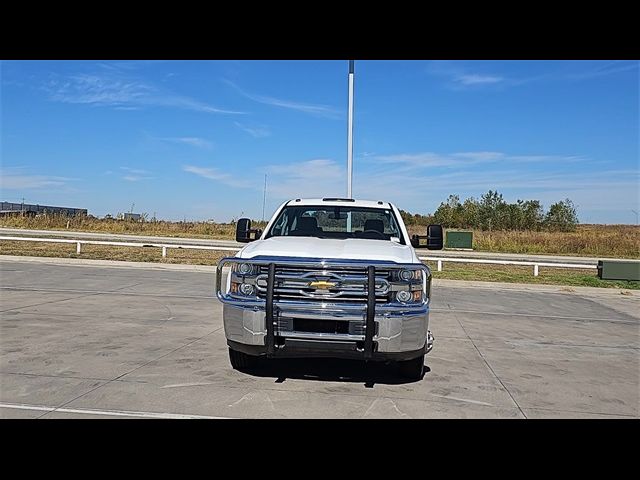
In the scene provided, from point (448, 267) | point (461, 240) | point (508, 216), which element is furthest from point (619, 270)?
point (508, 216)

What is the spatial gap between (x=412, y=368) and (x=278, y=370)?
1.52 metres

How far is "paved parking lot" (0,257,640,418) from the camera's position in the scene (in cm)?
520

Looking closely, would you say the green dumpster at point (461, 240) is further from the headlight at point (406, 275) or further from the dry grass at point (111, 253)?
the headlight at point (406, 275)

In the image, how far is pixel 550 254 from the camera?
114 feet

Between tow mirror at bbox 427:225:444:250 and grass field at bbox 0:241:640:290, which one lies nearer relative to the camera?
tow mirror at bbox 427:225:444:250

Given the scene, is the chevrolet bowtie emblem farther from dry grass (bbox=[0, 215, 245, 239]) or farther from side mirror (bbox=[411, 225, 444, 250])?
dry grass (bbox=[0, 215, 245, 239])

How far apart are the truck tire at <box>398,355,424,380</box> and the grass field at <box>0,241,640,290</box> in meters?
13.5

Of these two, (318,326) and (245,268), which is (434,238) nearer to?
(318,326)

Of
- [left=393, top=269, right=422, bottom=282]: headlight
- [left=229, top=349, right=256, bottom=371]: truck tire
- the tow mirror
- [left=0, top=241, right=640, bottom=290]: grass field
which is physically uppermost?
the tow mirror

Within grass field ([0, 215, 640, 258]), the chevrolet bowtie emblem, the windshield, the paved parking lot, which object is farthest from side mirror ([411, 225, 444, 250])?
grass field ([0, 215, 640, 258])
